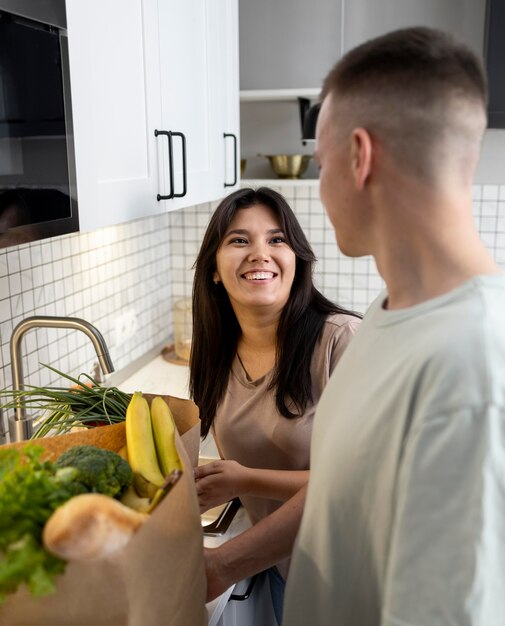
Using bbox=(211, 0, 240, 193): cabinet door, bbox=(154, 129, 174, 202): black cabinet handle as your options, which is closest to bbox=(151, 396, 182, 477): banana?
bbox=(154, 129, 174, 202): black cabinet handle

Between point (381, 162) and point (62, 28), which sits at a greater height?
point (62, 28)

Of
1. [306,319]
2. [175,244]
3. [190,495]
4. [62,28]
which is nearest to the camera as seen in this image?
[190,495]

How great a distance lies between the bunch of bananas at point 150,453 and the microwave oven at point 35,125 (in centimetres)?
32

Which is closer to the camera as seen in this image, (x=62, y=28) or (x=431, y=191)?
(x=431, y=191)

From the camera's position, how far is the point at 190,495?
778 millimetres

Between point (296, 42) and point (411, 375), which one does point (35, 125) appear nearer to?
point (411, 375)

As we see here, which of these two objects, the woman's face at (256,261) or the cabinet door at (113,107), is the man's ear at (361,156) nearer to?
the cabinet door at (113,107)

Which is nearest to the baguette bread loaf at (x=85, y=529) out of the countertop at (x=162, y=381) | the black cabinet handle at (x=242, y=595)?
the black cabinet handle at (x=242, y=595)

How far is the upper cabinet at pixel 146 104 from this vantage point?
124 centimetres

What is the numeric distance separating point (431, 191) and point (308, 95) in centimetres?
191

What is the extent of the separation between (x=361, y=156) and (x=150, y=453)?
454 mm

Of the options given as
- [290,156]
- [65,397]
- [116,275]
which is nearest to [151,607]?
[65,397]

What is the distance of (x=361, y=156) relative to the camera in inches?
28.6

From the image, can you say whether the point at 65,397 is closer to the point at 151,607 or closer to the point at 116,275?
the point at 151,607
